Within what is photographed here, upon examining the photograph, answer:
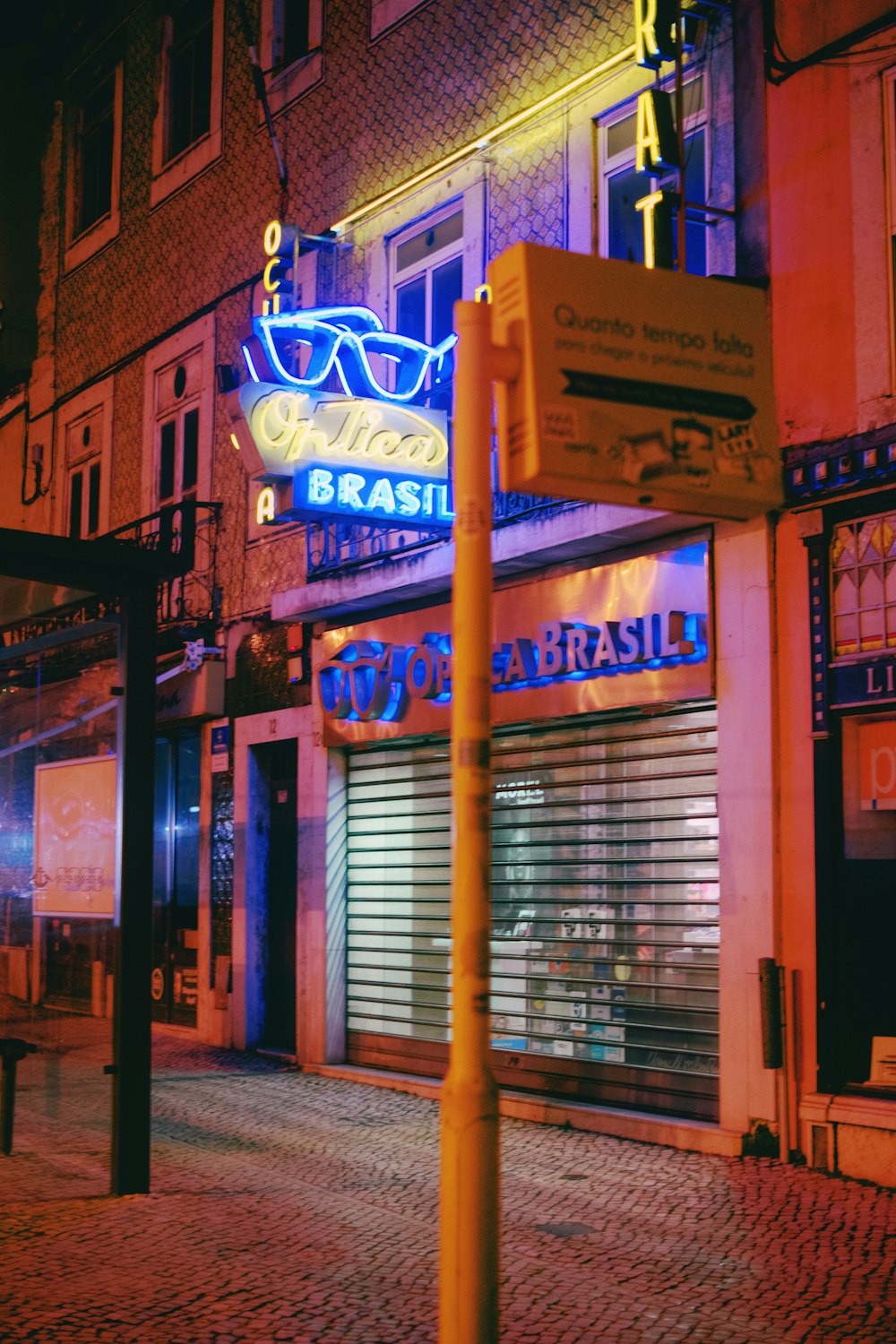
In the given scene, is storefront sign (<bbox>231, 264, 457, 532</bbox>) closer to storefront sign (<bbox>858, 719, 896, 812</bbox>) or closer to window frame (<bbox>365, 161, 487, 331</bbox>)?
window frame (<bbox>365, 161, 487, 331</bbox>)

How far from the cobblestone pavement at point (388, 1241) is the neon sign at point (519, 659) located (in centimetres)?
341

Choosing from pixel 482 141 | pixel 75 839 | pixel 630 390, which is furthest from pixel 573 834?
pixel 630 390

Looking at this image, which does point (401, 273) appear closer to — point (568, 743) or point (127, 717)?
point (568, 743)

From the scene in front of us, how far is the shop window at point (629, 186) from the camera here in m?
10.5

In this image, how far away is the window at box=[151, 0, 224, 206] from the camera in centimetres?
1739

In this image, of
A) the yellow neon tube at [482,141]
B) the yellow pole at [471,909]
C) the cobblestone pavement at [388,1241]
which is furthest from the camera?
the yellow neon tube at [482,141]

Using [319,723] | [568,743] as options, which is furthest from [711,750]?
[319,723]

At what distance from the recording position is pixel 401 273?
45.4 feet

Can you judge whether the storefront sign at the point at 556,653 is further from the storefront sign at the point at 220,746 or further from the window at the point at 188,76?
the window at the point at 188,76

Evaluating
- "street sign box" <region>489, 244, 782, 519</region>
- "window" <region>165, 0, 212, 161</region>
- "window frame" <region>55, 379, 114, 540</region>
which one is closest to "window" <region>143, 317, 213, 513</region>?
"window frame" <region>55, 379, 114, 540</region>

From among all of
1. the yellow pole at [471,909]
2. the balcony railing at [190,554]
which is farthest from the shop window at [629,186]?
the balcony railing at [190,554]

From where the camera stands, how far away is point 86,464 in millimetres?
20656

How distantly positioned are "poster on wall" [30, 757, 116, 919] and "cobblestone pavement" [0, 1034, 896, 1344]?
94cm

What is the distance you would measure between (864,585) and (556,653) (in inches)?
114
